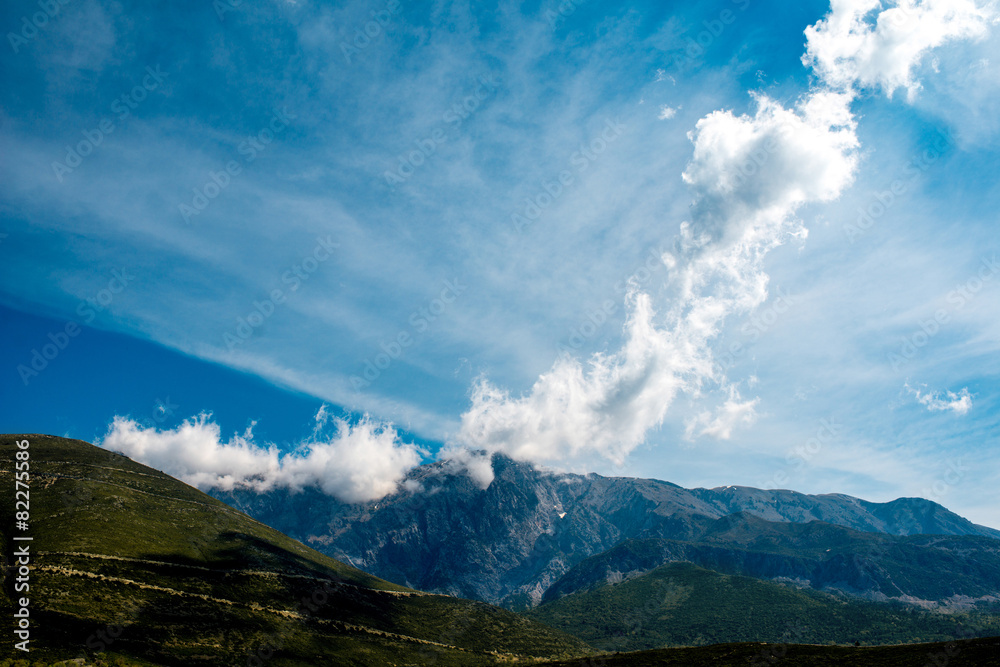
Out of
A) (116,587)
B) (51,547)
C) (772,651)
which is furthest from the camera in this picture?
(51,547)

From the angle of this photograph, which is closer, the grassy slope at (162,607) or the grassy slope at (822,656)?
the grassy slope at (822,656)

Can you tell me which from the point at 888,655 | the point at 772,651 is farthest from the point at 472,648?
the point at 888,655

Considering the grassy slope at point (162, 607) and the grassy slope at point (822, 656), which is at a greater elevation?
the grassy slope at point (162, 607)

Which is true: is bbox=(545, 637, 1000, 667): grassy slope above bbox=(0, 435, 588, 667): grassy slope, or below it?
below

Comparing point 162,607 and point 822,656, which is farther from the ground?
point 162,607

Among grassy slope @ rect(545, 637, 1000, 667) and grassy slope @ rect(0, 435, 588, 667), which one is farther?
grassy slope @ rect(0, 435, 588, 667)

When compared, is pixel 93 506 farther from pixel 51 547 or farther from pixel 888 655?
pixel 888 655

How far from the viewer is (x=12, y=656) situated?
86.6 meters

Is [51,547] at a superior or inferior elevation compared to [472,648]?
superior

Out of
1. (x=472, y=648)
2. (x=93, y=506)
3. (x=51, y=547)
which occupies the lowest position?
(x=472, y=648)

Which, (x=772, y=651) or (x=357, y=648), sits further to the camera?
(x=357, y=648)

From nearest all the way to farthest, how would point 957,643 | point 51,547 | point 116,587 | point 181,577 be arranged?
point 957,643
point 116,587
point 51,547
point 181,577

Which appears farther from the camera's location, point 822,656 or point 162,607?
point 162,607

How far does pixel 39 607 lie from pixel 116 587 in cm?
2353
